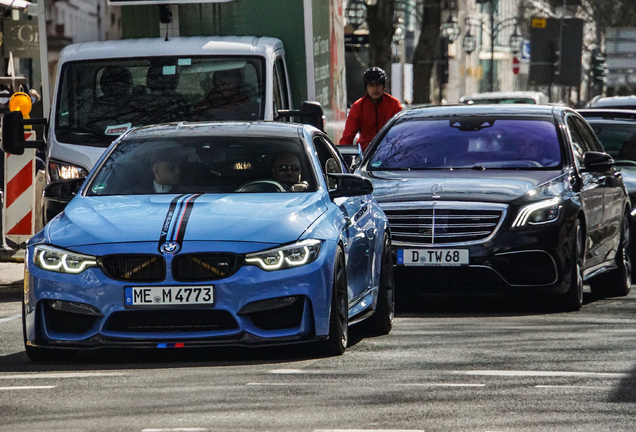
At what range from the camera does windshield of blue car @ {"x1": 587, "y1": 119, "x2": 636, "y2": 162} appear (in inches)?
616

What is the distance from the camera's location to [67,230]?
794cm

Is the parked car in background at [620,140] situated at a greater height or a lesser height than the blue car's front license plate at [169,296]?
lesser

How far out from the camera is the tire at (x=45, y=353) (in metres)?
7.94

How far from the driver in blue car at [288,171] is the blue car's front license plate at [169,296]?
1.27 m

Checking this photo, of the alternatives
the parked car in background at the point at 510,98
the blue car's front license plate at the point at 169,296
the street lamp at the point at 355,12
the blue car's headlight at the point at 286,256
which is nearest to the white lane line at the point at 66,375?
the blue car's front license plate at the point at 169,296

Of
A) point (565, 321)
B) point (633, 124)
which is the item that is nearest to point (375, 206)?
point (565, 321)

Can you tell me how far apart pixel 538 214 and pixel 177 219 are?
11.7 feet

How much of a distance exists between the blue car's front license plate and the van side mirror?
557cm

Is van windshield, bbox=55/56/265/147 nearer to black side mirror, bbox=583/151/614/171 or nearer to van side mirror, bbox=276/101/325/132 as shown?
van side mirror, bbox=276/101/325/132

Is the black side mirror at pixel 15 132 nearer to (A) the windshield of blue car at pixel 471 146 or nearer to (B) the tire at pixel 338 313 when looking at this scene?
(A) the windshield of blue car at pixel 471 146

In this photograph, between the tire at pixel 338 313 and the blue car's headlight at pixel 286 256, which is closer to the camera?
the blue car's headlight at pixel 286 256

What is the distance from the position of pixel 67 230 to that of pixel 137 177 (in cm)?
92

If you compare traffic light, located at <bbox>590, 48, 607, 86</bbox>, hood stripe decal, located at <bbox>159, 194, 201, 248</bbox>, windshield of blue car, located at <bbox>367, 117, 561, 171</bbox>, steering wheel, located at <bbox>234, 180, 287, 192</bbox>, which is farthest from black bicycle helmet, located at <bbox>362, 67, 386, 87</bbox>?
traffic light, located at <bbox>590, 48, 607, 86</bbox>

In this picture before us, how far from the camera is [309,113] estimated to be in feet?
42.8
